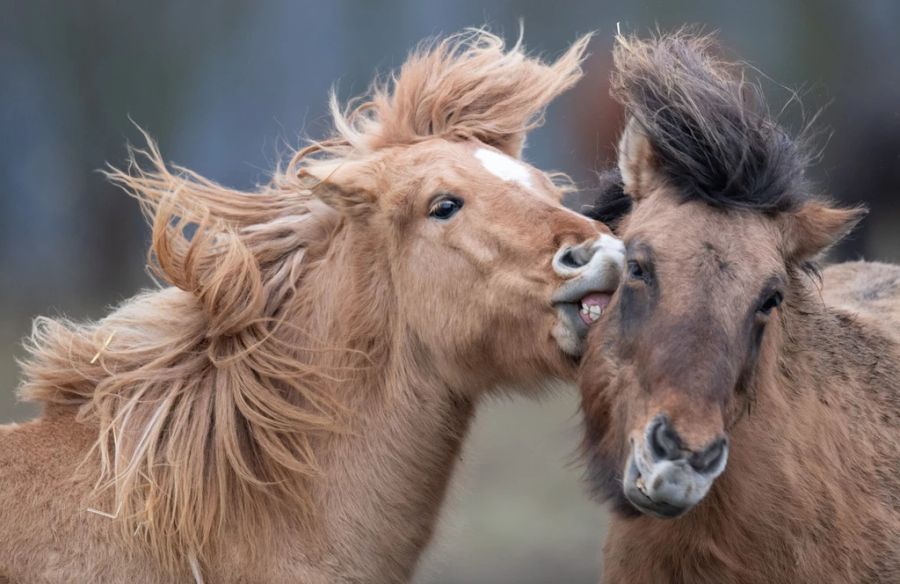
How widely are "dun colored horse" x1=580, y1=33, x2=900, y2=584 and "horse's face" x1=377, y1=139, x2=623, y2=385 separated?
11 centimetres

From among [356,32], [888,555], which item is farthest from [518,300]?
[356,32]

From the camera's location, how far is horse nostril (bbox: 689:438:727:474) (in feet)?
9.53

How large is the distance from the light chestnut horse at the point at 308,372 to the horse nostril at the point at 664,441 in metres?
0.47

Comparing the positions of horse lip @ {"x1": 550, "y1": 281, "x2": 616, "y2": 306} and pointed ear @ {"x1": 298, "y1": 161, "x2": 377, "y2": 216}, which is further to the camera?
pointed ear @ {"x1": 298, "y1": 161, "x2": 377, "y2": 216}

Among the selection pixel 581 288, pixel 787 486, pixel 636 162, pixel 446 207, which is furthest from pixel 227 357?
Result: pixel 787 486

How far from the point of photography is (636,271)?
3252 millimetres

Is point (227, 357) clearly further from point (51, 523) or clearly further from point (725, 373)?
point (725, 373)

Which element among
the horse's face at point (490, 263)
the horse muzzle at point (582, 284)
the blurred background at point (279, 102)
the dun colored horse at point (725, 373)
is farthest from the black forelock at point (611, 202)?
the blurred background at point (279, 102)

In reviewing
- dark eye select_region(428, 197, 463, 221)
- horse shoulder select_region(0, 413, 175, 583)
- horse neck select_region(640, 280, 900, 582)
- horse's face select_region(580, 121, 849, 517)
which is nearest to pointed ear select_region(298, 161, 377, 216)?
dark eye select_region(428, 197, 463, 221)

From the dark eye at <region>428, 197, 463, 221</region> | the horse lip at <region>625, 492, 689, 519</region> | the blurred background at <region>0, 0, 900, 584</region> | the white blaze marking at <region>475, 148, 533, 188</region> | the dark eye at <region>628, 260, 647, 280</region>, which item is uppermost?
the blurred background at <region>0, 0, 900, 584</region>

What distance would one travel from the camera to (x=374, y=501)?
3594 mm

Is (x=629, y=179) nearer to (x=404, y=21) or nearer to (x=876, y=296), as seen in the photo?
(x=876, y=296)

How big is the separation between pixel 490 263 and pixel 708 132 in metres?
0.77

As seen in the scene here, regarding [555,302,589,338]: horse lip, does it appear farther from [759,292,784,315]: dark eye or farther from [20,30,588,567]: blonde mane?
[20,30,588,567]: blonde mane
